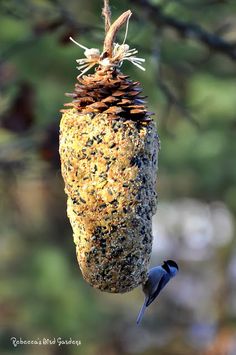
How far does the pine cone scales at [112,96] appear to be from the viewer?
1273 millimetres

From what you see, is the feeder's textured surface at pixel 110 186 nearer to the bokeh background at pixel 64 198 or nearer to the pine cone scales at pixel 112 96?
the pine cone scales at pixel 112 96

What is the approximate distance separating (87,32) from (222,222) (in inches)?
347

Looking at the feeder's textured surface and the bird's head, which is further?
the bird's head

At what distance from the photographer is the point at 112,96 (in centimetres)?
127

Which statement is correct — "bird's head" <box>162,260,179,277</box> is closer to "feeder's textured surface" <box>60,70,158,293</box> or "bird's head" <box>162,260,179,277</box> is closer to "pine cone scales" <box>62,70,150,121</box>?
"feeder's textured surface" <box>60,70,158,293</box>

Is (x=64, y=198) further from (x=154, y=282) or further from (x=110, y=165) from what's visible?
(x=110, y=165)

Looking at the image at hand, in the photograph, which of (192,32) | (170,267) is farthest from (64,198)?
(170,267)

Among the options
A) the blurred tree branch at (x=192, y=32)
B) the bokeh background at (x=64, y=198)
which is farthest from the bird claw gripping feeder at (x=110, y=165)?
the bokeh background at (x=64, y=198)

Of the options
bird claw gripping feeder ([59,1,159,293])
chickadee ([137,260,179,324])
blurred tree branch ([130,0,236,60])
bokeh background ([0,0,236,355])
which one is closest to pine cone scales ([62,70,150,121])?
bird claw gripping feeder ([59,1,159,293])

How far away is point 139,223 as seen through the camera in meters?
1.31

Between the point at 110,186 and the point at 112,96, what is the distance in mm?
145

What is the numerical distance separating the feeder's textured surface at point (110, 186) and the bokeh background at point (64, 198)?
4.21 feet

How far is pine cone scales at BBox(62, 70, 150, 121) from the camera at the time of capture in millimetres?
1273

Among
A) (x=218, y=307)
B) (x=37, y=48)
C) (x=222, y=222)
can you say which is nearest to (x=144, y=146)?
(x=37, y=48)
